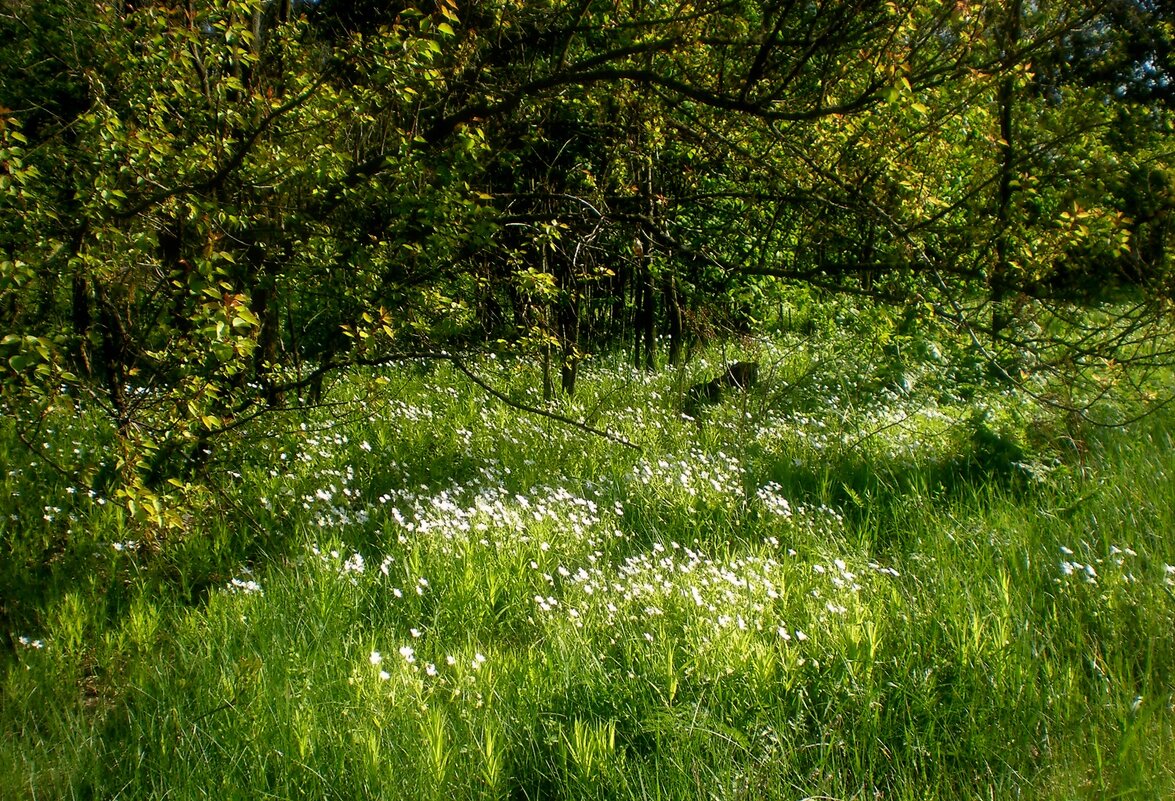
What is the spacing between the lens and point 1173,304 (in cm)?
461

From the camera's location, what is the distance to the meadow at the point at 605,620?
101 inches

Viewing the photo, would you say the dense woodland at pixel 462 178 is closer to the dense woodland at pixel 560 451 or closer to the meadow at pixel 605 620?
the dense woodland at pixel 560 451

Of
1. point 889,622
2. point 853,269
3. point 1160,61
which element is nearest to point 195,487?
point 889,622

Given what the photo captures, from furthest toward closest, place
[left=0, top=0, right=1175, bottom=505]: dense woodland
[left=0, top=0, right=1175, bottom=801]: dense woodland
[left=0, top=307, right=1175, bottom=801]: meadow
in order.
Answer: [left=0, top=0, right=1175, bottom=505]: dense woodland → [left=0, top=0, right=1175, bottom=801]: dense woodland → [left=0, top=307, right=1175, bottom=801]: meadow

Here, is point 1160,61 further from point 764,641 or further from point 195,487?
point 195,487

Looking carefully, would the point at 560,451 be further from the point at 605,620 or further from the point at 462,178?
the point at 605,620

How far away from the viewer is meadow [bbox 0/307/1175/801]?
8.38 feet

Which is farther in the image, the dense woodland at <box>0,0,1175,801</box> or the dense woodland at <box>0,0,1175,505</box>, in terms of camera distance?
the dense woodland at <box>0,0,1175,505</box>

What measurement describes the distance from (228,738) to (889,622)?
259cm

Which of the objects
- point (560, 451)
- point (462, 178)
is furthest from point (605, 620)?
point (462, 178)

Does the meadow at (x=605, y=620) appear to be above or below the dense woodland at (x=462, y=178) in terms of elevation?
below

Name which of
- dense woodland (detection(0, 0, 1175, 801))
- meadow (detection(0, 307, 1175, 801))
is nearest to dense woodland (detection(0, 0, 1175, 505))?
dense woodland (detection(0, 0, 1175, 801))

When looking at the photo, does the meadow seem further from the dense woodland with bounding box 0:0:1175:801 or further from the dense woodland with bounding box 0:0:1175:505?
the dense woodland with bounding box 0:0:1175:505

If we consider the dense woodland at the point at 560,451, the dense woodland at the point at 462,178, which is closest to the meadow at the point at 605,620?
Answer: the dense woodland at the point at 560,451
